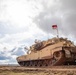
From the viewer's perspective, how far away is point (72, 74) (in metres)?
12.4

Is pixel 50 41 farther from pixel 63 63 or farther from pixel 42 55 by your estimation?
pixel 63 63

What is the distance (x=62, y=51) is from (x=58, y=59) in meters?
1.22

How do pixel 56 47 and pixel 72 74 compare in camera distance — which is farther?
pixel 56 47

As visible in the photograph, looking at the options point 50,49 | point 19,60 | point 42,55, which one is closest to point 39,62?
point 42,55

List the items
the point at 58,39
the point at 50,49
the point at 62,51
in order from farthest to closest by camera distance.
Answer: the point at 58,39, the point at 50,49, the point at 62,51

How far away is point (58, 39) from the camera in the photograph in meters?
30.6

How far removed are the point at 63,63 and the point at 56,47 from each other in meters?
2.45

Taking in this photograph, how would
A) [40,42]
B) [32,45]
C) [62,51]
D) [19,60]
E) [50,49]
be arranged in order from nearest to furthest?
[62,51]
[50,49]
[40,42]
[32,45]
[19,60]

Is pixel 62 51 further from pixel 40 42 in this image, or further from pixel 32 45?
pixel 32 45

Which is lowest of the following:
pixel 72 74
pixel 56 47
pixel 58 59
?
pixel 72 74

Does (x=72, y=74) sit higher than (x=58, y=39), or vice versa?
(x=58, y=39)

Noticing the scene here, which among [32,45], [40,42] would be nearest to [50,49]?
[40,42]

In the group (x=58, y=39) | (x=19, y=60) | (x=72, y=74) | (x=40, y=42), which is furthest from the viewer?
(x=19, y=60)

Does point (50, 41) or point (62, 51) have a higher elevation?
point (50, 41)
